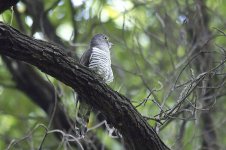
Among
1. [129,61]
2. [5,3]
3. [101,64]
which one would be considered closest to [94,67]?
[101,64]

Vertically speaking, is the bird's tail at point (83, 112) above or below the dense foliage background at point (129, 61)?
below

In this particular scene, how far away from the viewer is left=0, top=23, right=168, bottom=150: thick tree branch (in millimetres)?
3459

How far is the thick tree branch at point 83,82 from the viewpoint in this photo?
3.46 m

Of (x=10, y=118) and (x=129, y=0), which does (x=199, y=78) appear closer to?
(x=129, y=0)

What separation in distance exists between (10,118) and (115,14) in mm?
2070

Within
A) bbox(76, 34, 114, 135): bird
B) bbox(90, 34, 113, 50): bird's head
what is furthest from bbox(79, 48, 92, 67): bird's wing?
bbox(90, 34, 113, 50): bird's head

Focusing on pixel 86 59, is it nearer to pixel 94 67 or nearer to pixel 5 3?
pixel 94 67

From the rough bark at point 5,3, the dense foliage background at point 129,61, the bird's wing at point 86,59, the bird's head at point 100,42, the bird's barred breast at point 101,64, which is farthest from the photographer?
the dense foliage background at point 129,61

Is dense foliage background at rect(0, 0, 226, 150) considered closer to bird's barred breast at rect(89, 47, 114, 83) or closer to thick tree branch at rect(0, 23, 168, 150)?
bird's barred breast at rect(89, 47, 114, 83)

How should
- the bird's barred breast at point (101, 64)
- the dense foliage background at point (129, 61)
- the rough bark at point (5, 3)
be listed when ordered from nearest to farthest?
1. the rough bark at point (5, 3)
2. the bird's barred breast at point (101, 64)
3. the dense foliage background at point (129, 61)

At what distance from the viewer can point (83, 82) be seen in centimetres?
371

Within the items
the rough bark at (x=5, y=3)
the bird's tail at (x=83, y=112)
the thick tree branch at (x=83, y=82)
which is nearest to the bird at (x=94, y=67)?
the bird's tail at (x=83, y=112)

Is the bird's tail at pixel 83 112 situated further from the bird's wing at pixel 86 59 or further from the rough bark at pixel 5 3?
the rough bark at pixel 5 3

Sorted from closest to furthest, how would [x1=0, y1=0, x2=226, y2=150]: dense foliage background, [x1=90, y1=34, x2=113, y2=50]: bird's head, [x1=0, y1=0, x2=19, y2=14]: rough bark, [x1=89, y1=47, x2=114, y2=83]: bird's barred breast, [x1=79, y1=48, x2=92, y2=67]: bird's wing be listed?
[x1=0, y1=0, x2=19, y2=14]: rough bark < [x1=89, y1=47, x2=114, y2=83]: bird's barred breast < [x1=79, y1=48, x2=92, y2=67]: bird's wing < [x1=90, y1=34, x2=113, y2=50]: bird's head < [x1=0, y1=0, x2=226, y2=150]: dense foliage background
